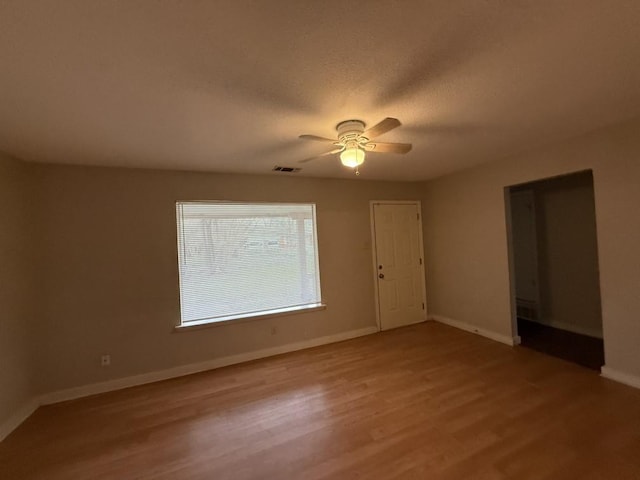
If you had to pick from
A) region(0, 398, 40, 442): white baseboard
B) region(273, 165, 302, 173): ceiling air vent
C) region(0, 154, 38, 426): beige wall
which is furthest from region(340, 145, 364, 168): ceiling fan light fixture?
region(0, 398, 40, 442): white baseboard

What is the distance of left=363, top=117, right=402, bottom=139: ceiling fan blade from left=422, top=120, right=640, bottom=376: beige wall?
2.36 meters

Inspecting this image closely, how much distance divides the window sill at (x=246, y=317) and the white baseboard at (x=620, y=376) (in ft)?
10.0

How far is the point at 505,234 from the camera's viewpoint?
3.70 meters

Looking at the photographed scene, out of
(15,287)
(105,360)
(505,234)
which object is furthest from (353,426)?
(15,287)

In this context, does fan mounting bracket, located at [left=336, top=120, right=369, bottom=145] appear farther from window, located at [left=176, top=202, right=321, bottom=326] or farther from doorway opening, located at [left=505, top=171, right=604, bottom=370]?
doorway opening, located at [left=505, top=171, right=604, bottom=370]

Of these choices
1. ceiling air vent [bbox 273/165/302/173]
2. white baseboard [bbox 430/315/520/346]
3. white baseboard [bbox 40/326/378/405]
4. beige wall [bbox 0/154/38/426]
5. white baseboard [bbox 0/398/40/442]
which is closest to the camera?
white baseboard [bbox 0/398/40/442]

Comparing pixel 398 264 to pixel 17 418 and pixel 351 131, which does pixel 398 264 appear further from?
pixel 17 418

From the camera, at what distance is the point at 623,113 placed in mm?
2412

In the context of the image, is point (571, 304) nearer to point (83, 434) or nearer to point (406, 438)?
point (406, 438)

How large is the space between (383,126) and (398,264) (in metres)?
3.21

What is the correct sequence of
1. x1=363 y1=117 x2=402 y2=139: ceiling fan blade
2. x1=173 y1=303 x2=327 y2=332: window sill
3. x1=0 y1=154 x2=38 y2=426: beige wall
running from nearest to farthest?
x1=363 y1=117 x2=402 y2=139: ceiling fan blade → x1=0 y1=154 x2=38 y2=426: beige wall → x1=173 y1=303 x2=327 y2=332: window sill

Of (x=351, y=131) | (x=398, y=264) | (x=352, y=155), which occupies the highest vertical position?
(x=351, y=131)

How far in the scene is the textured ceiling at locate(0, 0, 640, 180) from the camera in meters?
1.19

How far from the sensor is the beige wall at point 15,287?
99.2 inches
